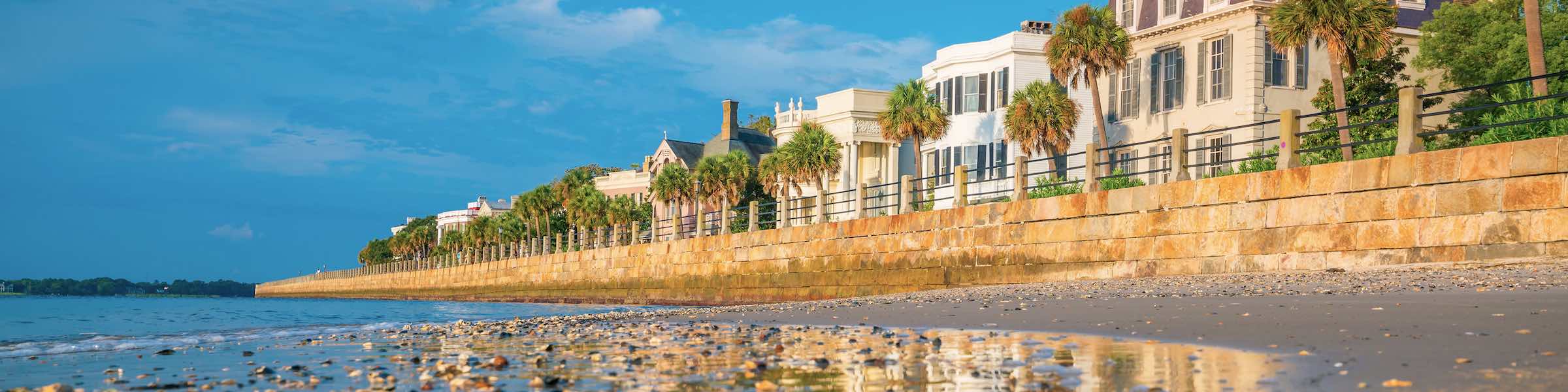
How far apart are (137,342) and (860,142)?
4124 cm

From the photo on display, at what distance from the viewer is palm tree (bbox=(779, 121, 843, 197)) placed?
170 ft

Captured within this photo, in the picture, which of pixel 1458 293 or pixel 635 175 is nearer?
pixel 1458 293

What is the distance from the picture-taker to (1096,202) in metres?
22.1

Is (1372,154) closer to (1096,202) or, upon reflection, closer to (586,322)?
(1096,202)

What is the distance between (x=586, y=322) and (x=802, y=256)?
15.7 m

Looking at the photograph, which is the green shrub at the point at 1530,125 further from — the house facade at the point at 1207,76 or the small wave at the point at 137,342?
the small wave at the point at 137,342

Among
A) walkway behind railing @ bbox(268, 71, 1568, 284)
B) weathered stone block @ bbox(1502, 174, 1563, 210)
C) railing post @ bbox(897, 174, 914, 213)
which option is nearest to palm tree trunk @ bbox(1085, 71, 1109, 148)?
walkway behind railing @ bbox(268, 71, 1568, 284)

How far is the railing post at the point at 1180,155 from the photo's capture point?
2061cm

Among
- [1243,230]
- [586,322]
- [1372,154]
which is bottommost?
[586,322]

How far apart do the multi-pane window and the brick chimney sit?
37.9 meters

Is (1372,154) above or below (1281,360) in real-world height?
above

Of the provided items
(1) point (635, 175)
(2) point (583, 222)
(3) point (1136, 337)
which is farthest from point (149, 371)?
(1) point (635, 175)

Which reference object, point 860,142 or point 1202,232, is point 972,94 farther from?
point 1202,232

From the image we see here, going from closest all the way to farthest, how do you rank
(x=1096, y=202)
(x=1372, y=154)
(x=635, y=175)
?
(x=1096, y=202) → (x=1372, y=154) → (x=635, y=175)
